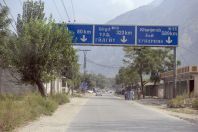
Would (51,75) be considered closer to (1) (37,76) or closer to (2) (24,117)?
(1) (37,76)

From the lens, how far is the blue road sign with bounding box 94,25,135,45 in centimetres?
4641

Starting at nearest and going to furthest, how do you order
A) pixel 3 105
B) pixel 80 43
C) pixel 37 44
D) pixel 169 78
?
pixel 3 105 → pixel 37 44 → pixel 80 43 → pixel 169 78

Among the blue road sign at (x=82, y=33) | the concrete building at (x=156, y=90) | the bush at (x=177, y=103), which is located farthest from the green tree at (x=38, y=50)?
the concrete building at (x=156, y=90)

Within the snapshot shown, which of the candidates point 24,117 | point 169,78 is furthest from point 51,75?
point 169,78

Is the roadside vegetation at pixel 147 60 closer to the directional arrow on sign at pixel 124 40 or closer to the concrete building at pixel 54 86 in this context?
the concrete building at pixel 54 86

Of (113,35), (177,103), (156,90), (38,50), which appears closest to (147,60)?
(156,90)

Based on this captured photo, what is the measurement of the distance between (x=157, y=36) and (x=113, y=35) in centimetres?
411

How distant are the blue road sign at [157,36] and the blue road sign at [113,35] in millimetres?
751

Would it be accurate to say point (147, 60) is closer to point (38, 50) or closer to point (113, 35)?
point (113, 35)

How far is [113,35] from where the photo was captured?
4644 cm

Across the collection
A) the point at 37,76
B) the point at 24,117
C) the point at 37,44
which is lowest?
the point at 24,117

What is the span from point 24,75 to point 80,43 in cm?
1282

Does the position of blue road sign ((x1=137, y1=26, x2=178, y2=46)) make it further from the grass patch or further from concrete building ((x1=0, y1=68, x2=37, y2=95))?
the grass patch

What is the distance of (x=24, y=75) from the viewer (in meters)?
34.2
